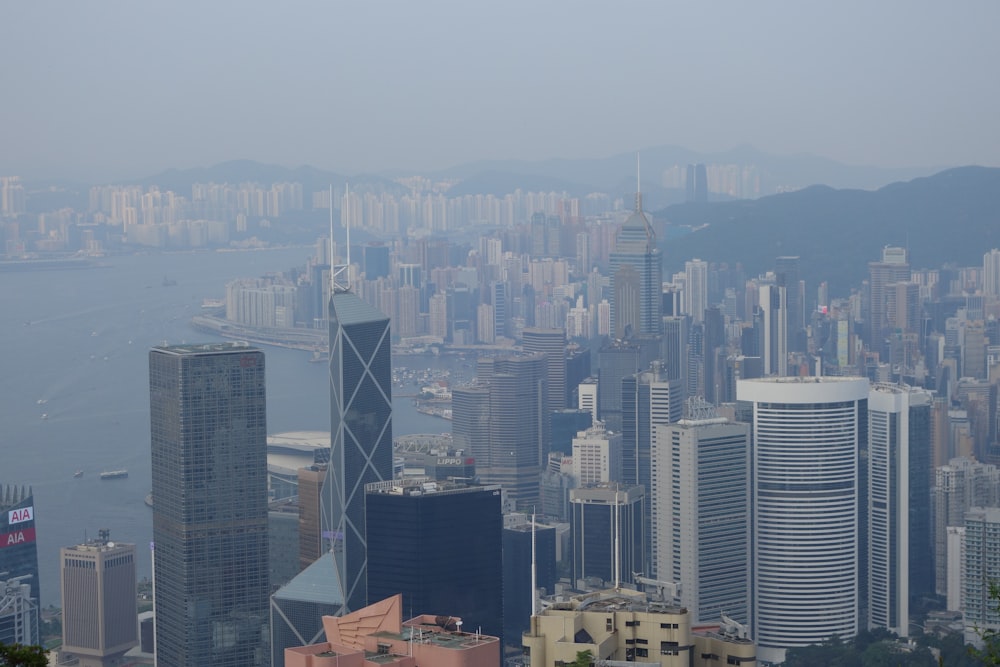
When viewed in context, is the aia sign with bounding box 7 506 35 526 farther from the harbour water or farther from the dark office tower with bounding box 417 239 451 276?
the dark office tower with bounding box 417 239 451 276

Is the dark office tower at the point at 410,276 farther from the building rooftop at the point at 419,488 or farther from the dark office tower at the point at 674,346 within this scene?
the building rooftop at the point at 419,488

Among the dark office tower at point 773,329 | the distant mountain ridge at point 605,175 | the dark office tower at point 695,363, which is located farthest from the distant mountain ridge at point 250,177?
the dark office tower at point 773,329

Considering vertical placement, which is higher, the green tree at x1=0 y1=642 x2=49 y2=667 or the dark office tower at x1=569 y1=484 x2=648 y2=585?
the green tree at x1=0 y1=642 x2=49 y2=667

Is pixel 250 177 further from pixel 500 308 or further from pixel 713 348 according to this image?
pixel 500 308

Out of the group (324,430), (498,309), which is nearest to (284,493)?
(324,430)

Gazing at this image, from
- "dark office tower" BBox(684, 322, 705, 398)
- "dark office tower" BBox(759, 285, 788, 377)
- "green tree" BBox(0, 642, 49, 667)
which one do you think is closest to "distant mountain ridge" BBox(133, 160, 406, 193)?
"dark office tower" BBox(684, 322, 705, 398)

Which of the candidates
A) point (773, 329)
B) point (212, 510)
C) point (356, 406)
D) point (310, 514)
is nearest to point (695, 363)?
point (773, 329)

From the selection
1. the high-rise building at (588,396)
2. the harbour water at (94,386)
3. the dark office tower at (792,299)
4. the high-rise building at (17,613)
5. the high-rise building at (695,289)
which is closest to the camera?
the high-rise building at (17,613)
